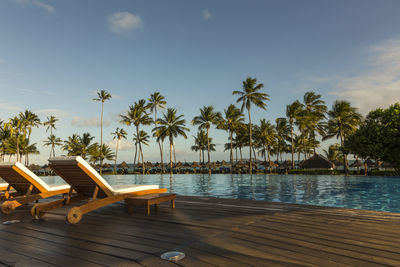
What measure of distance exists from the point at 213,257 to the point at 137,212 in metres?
2.52

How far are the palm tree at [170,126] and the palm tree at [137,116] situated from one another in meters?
3.14

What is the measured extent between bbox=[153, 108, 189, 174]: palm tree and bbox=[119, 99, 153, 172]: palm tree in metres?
3.14

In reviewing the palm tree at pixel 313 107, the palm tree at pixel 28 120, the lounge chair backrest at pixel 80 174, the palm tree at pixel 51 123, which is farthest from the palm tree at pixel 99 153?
the lounge chair backrest at pixel 80 174

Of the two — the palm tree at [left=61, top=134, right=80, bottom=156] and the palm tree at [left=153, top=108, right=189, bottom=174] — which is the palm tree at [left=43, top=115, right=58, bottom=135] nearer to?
the palm tree at [left=61, top=134, right=80, bottom=156]

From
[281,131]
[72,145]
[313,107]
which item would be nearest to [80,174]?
[313,107]

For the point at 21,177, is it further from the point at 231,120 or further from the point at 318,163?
the point at 231,120

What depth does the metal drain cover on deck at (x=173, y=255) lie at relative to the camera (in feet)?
6.53

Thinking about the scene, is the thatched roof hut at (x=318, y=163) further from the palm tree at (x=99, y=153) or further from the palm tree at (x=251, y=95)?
the palm tree at (x=99, y=153)

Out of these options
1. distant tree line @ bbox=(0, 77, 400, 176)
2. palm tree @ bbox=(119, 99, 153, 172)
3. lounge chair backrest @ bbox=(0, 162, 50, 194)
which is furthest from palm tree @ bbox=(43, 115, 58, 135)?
lounge chair backrest @ bbox=(0, 162, 50, 194)

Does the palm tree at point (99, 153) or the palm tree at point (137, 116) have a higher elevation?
the palm tree at point (137, 116)

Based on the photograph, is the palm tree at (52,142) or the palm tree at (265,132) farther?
the palm tree at (52,142)

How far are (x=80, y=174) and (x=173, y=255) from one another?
226 cm

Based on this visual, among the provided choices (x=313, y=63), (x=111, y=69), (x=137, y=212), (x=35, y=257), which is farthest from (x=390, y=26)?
(x=111, y=69)

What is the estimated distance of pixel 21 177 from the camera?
4.41 metres
